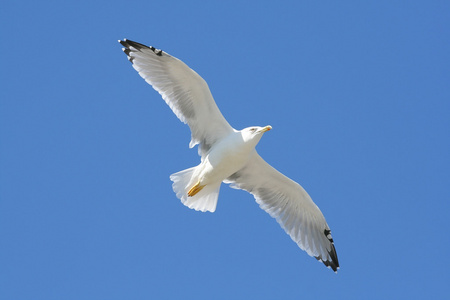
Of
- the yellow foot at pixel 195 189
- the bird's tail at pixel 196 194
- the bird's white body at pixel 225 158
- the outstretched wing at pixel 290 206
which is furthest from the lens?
the outstretched wing at pixel 290 206

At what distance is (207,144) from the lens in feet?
26.9

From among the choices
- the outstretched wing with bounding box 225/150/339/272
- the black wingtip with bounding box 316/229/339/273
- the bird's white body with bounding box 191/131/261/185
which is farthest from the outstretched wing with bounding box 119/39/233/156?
the black wingtip with bounding box 316/229/339/273

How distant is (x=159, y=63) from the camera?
8008 millimetres

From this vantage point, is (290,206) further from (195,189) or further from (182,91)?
(182,91)

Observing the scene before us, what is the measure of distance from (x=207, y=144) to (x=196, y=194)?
62cm

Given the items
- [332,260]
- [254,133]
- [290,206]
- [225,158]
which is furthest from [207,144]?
[332,260]

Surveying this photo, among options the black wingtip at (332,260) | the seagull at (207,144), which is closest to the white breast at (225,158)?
the seagull at (207,144)

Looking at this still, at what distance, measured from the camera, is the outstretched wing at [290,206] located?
8555mm

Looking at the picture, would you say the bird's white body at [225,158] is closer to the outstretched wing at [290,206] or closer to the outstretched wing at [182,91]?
the outstretched wing at [182,91]

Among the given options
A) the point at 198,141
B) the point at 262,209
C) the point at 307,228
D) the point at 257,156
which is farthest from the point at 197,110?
the point at 307,228

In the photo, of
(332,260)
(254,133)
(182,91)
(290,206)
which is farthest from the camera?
(332,260)

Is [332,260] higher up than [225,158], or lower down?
lower down

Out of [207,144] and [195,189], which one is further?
[207,144]

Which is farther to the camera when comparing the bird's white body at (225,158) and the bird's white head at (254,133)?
the bird's white body at (225,158)
